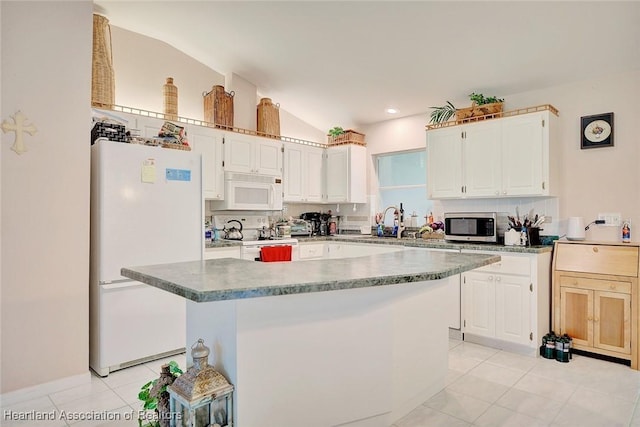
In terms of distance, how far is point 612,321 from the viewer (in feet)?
9.69

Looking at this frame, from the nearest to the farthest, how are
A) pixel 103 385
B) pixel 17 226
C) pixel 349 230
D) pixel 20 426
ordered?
pixel 20 426, pixel 17 226, pixel 103 385, pixel 349 230

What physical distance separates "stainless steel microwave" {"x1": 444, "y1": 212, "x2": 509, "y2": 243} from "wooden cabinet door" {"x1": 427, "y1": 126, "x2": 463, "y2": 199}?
12.4 inches

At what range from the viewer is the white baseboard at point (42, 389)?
2314mm

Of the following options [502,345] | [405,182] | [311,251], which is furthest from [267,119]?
[502,345]

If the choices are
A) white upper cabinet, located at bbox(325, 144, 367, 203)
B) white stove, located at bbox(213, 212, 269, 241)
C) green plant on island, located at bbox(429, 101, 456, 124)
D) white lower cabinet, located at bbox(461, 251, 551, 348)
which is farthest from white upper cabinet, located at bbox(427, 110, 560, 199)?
white stove, located at bbox(213, 212, 269, 241)

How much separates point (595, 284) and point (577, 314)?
0.98ft

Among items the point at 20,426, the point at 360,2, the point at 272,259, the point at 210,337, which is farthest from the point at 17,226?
the point at 360,2

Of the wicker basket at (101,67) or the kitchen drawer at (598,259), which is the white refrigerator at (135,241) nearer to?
the wicker basket at (101,67)

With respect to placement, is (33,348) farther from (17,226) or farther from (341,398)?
(341,398)

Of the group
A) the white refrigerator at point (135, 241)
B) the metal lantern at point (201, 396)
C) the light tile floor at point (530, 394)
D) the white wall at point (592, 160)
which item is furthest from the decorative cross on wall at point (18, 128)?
the white wall at point (592, 160)

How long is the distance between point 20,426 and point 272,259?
7.15 ft

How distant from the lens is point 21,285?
7.80 ft

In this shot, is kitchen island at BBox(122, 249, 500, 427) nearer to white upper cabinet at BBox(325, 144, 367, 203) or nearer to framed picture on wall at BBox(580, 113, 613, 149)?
framed picture on wall at BBox(580, 113, 613, 149)

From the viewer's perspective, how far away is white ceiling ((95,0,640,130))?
110 inches
